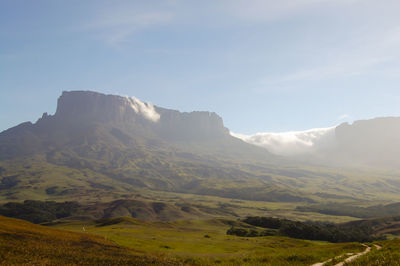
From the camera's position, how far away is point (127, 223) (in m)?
157

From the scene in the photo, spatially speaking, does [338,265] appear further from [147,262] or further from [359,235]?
[359,235]

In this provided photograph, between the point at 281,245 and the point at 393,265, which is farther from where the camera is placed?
the point at 281,245

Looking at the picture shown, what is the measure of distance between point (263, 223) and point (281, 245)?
10388 centimetres

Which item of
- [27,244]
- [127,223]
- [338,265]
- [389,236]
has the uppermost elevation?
[27,244]

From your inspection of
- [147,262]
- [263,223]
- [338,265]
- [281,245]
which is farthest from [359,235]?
[147,262]

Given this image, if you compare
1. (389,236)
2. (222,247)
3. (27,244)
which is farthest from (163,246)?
(389,236)

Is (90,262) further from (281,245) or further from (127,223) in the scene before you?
(127,223)

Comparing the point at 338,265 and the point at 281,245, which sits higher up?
the point at 338,265

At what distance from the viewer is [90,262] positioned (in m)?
31.8

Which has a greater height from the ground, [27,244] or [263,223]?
[27,244]

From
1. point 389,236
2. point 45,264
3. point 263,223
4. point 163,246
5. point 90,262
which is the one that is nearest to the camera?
point 45,264

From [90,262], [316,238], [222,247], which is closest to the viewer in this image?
[90,262]

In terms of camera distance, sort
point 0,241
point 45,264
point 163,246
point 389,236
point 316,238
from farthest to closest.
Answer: point 389,236, point 316,238, point 163,246, point 0,241, point 45,264

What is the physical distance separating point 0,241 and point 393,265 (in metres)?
44.1
